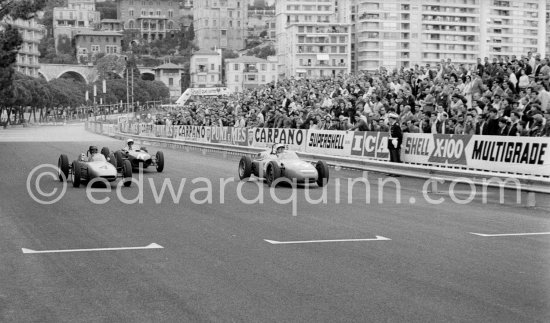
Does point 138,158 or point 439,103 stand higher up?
point 439,103

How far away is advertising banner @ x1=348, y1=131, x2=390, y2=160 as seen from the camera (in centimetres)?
2798

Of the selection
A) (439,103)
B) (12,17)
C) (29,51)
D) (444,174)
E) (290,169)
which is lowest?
(444,174)

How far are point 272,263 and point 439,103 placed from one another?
19.6m

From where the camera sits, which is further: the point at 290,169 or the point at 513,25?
the point at 513,25

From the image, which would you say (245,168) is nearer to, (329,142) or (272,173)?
(272,173)

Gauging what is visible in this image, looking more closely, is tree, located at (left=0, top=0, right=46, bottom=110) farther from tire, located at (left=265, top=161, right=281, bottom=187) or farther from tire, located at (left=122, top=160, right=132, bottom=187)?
tire, located at (left=265, top=161, right=281, bottom=187)

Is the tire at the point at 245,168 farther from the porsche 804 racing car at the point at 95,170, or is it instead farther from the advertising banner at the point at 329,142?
the advertising banner at the point at 329,142

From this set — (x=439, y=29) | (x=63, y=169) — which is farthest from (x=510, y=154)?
(x=439, y=29)

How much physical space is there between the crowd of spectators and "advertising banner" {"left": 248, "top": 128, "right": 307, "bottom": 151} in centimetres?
46

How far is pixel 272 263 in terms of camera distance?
10.5m

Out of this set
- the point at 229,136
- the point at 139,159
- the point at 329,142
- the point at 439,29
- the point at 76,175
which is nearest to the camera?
the point at 76,175

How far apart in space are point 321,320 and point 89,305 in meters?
2.25

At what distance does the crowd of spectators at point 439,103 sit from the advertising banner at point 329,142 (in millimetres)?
497

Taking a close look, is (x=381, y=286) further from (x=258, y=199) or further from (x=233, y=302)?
(x=258, y=199)
